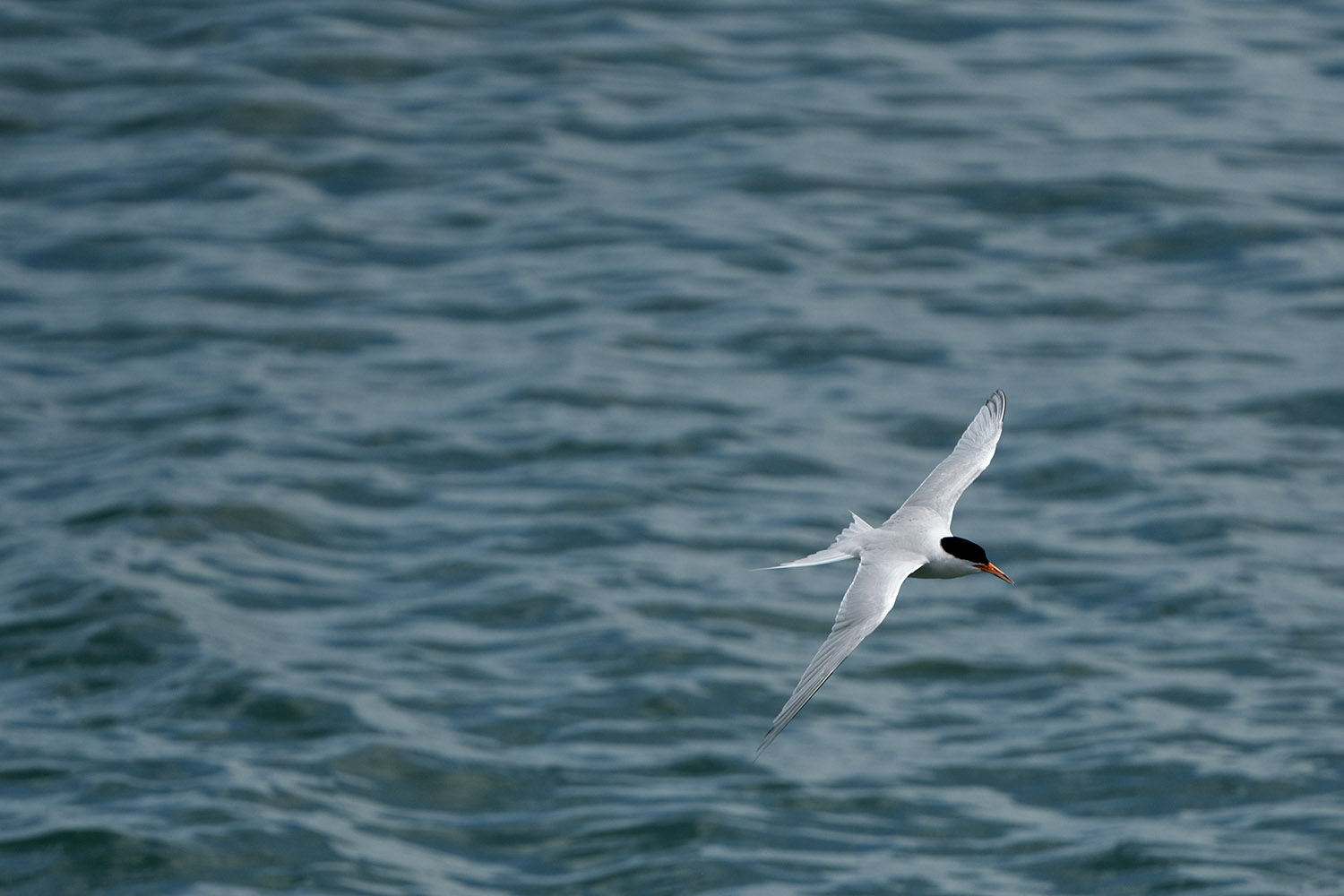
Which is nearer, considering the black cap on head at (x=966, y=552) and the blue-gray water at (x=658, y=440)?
the black cap on head at (x=966, y=552)

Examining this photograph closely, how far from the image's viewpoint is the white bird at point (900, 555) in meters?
6.94

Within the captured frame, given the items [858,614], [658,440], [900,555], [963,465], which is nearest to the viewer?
[858,614]

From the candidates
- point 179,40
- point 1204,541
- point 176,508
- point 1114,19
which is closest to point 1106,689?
point 1204,541

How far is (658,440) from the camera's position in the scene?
16.6m

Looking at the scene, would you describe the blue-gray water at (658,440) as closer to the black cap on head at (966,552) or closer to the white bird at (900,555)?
the white bird at (900,555)

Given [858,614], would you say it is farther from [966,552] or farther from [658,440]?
[658,440]

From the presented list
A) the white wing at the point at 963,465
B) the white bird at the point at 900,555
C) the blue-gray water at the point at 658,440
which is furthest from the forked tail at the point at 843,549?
the blue-gray water at the point at 658,440

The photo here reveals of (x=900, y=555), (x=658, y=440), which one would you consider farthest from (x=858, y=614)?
(x=658, y=440)

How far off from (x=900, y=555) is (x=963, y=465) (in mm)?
1239

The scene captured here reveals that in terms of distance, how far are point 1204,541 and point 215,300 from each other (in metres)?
9.42

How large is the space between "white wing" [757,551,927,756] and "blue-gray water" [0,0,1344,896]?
520 centimetres

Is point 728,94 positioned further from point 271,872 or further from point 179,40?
point 271,872

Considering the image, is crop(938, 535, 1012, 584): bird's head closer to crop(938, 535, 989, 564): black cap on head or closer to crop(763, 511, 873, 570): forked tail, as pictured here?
crop(938, 535, 989, 564): black cap on head

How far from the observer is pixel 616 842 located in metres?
12.7
